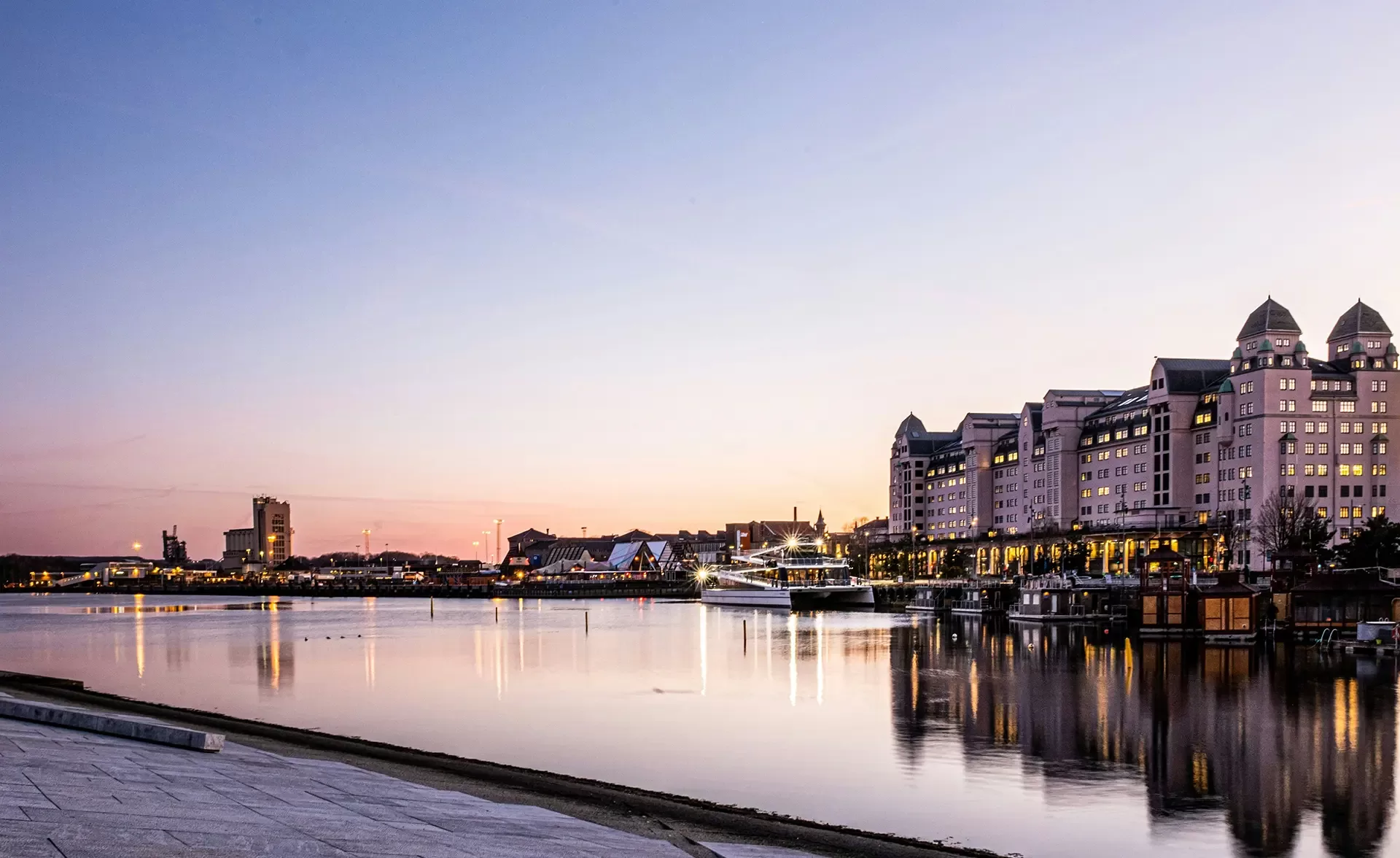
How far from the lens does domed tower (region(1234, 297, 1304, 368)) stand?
407 feet

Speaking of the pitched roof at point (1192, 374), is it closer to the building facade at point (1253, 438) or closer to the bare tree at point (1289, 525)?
the building facade at point (1253, 438)

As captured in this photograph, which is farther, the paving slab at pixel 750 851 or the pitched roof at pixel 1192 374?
the pitched roof at pixel 1192 374

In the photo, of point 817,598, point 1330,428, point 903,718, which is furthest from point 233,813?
point 817,598

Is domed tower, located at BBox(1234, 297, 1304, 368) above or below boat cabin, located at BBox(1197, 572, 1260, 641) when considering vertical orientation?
above

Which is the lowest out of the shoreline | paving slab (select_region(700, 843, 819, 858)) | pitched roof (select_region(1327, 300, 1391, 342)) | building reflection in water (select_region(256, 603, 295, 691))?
building reflection in water (select_region(256, 603, 295, 691))

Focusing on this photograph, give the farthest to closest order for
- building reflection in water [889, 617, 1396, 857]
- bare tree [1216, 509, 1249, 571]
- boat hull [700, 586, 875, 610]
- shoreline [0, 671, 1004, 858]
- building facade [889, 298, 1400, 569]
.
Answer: boat hull [700, 586, 875, 610] → bare tree [1216, 509, 1249, 571] → building facade [889, 298, 1400, 569] → building reflection in water [889, 617, 1396, 857] → shoreline [0, 671, 1004, 858]

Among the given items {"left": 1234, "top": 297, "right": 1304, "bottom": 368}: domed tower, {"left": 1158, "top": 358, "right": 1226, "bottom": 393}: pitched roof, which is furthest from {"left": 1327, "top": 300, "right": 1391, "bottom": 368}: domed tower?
{"left": 1158, "top": 358, "right": 1226, "bottom": 393}: pitched roof

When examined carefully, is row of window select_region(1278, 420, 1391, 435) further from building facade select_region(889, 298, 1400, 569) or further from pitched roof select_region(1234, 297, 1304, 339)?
pitched roof select_region(1234, 297, 1304, 339)

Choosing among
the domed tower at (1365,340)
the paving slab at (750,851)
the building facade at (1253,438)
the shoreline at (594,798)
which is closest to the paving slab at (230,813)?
the paving slab at (750,851)

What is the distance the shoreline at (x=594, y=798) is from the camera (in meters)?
22.7

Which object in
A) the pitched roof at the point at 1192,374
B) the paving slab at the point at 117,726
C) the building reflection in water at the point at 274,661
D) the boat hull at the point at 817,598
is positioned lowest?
the boat hull at the point at 817,598

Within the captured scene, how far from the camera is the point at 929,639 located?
288 feet

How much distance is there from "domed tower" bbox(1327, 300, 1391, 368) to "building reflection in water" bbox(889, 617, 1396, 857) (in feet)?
212

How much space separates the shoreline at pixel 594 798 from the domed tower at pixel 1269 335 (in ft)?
374
